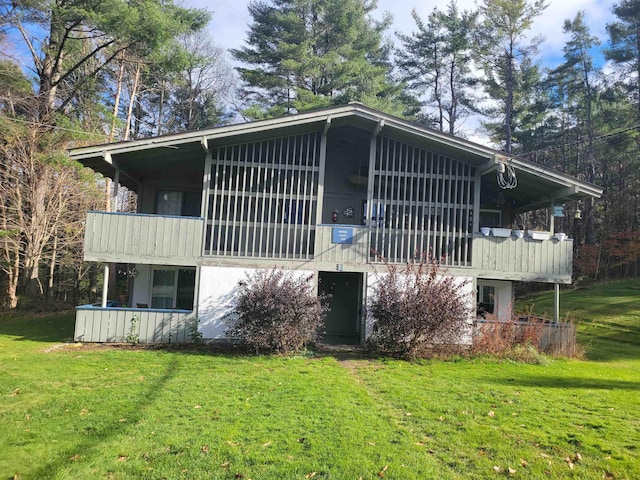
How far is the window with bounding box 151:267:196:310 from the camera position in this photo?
1405cm

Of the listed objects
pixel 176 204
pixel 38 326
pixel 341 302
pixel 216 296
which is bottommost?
pixel 38 326

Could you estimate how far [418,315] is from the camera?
1055 cm

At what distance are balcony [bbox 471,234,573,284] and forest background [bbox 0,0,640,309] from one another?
8650mm

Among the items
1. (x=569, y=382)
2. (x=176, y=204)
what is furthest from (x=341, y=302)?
(x=569, y=382)

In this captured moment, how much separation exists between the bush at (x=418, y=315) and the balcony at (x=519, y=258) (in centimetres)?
188

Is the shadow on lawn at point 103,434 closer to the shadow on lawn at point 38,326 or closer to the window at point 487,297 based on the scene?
the shadow on lawn at point 38,326

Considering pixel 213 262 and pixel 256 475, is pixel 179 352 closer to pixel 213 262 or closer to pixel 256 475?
pixel 213 262

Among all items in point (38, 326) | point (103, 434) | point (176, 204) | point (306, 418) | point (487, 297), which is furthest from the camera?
point (38, 326)

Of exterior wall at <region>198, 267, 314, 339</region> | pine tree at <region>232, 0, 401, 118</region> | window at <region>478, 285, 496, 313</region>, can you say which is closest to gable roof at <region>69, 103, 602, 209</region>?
exterior wall at <region>198, 267, 314, 339</region>

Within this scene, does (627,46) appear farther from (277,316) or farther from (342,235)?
(277,316)

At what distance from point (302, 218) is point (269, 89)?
1838cm

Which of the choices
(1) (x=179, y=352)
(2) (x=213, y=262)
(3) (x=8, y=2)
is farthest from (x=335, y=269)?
(3) (x=8, y=2)

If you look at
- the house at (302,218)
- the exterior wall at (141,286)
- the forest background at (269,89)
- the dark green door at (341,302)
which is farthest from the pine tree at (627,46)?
the exterior wall at (141,286)

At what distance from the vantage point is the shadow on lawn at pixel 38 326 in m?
13.2
